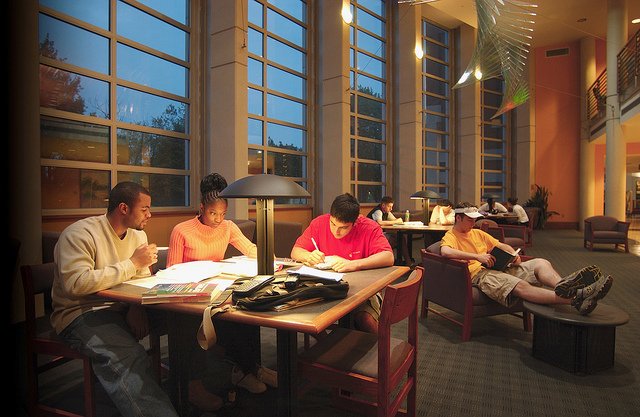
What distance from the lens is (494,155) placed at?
13.7 metres

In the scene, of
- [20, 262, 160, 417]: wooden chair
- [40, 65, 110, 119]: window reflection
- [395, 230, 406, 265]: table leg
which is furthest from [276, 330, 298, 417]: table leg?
[395, 230, 406, 265]: table leg

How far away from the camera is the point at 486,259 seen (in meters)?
3.17

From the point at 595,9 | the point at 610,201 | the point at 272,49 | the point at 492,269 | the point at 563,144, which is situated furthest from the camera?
the point at 563,144

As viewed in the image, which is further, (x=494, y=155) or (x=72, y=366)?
(x=494, y=155)

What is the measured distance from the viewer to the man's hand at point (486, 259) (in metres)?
3.17

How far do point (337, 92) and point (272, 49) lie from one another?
1.59 meters

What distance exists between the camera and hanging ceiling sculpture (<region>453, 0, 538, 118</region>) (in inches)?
158

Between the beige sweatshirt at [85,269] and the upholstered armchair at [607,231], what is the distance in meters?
9.21

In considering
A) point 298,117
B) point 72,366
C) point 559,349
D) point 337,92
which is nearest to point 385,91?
point 337,92

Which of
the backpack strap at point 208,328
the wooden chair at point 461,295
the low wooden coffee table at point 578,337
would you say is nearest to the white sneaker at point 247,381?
the backpack strap at point 208,328

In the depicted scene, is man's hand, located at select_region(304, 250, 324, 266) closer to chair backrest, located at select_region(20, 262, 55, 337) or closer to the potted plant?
chair backrest, located at select_region(20, 262, 55, 337)

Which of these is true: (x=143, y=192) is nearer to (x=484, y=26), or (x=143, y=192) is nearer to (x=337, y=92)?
(x=484, y=26)

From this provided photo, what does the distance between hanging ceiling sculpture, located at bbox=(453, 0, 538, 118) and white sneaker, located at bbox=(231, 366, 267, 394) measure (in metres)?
3.80

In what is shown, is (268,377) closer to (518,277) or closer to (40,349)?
(40,349)
